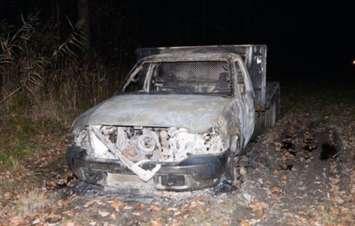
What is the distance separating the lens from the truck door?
6336 mm

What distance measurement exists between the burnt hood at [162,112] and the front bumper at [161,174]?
1.34ft

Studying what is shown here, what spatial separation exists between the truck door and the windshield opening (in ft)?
1.21

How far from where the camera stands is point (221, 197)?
18.0 feet

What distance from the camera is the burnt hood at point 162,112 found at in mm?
5230

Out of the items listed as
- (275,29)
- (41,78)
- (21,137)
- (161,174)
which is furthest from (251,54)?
(275,29)

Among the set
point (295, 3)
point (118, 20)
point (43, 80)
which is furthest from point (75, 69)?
point (295, 3)

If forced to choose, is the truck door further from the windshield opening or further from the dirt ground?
the dirt ground

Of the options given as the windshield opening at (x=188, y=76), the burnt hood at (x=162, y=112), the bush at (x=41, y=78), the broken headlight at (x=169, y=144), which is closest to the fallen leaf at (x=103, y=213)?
the broken headlight at (x=169, y=144)

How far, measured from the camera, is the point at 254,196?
5582 millimetres

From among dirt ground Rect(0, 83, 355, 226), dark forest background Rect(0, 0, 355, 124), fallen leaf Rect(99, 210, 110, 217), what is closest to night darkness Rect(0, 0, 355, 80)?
dark forest background Rect(0, 0, 355, 124)

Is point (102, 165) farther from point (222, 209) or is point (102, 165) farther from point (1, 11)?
point (1, 11)

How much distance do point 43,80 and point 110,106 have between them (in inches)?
162

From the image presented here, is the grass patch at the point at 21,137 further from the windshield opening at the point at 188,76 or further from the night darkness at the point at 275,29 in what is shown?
the night darkness at the point at 275,29

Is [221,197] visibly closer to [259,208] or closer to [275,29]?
[259,208]
